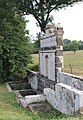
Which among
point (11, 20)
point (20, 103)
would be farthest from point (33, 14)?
point (20, 103)

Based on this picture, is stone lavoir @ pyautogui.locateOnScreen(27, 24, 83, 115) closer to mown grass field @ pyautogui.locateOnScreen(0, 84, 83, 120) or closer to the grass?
mown grass field @ pyautogui.locateOnScreen(0, 84, 83, 120)

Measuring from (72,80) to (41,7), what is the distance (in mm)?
15344

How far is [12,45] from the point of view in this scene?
20938 millimetres

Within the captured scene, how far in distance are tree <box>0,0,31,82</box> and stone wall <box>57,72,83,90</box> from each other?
25.0 feet

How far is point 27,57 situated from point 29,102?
9.32 meters

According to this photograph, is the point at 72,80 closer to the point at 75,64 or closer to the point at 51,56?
the point at 51,56

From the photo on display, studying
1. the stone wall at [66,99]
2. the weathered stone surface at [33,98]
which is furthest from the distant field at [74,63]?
the stone wall at [66,99]

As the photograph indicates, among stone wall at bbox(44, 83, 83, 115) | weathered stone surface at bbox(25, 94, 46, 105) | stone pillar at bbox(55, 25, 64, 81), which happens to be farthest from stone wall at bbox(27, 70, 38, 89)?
stone wall at bbox(44, 83, 83, 115)

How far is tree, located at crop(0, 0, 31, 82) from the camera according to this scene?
67.6ft

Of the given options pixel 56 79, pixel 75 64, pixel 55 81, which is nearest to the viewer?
pixel 56 79

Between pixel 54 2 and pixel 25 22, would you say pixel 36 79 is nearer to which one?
pixel 25 22

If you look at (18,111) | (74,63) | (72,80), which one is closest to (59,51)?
(72,80)

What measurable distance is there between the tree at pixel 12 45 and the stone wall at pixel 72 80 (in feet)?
25.0

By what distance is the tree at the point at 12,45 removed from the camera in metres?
20.6
